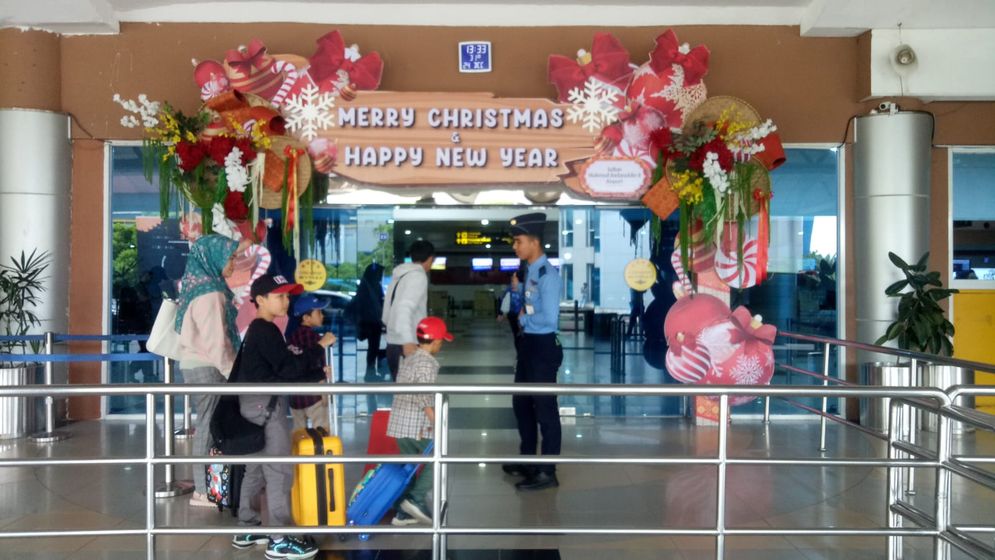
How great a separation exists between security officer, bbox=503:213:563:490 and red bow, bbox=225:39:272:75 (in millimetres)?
3426

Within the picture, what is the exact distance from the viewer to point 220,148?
7.59m

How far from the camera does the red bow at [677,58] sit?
8062 millimetres

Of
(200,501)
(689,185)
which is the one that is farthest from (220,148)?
(689,185)

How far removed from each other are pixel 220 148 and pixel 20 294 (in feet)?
7.50

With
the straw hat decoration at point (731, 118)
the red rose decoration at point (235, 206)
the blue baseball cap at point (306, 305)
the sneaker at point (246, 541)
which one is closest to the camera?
the sneaker at point (246, 541)

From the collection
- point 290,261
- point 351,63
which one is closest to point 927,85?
point 351,63

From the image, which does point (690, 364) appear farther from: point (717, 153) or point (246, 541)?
point (246, 541)

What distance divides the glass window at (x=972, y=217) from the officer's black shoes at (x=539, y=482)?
207 inches

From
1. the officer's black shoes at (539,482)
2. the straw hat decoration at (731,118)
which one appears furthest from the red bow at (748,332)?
the officer's black shoes at (539,482)

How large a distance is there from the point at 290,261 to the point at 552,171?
109 inches

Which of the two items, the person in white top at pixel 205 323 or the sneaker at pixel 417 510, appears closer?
the sneaker at pixel 417 510

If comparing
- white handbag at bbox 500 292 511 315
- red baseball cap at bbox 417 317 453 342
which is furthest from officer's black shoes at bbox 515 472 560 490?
white handbag at bbox 500 292 511 315

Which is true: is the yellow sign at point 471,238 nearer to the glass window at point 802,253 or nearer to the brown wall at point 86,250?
the glass window at point 802,253

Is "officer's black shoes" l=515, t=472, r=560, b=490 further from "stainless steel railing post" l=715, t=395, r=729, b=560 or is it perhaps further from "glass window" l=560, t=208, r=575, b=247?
"glass window" l=560, t=208, r=575, b=247
